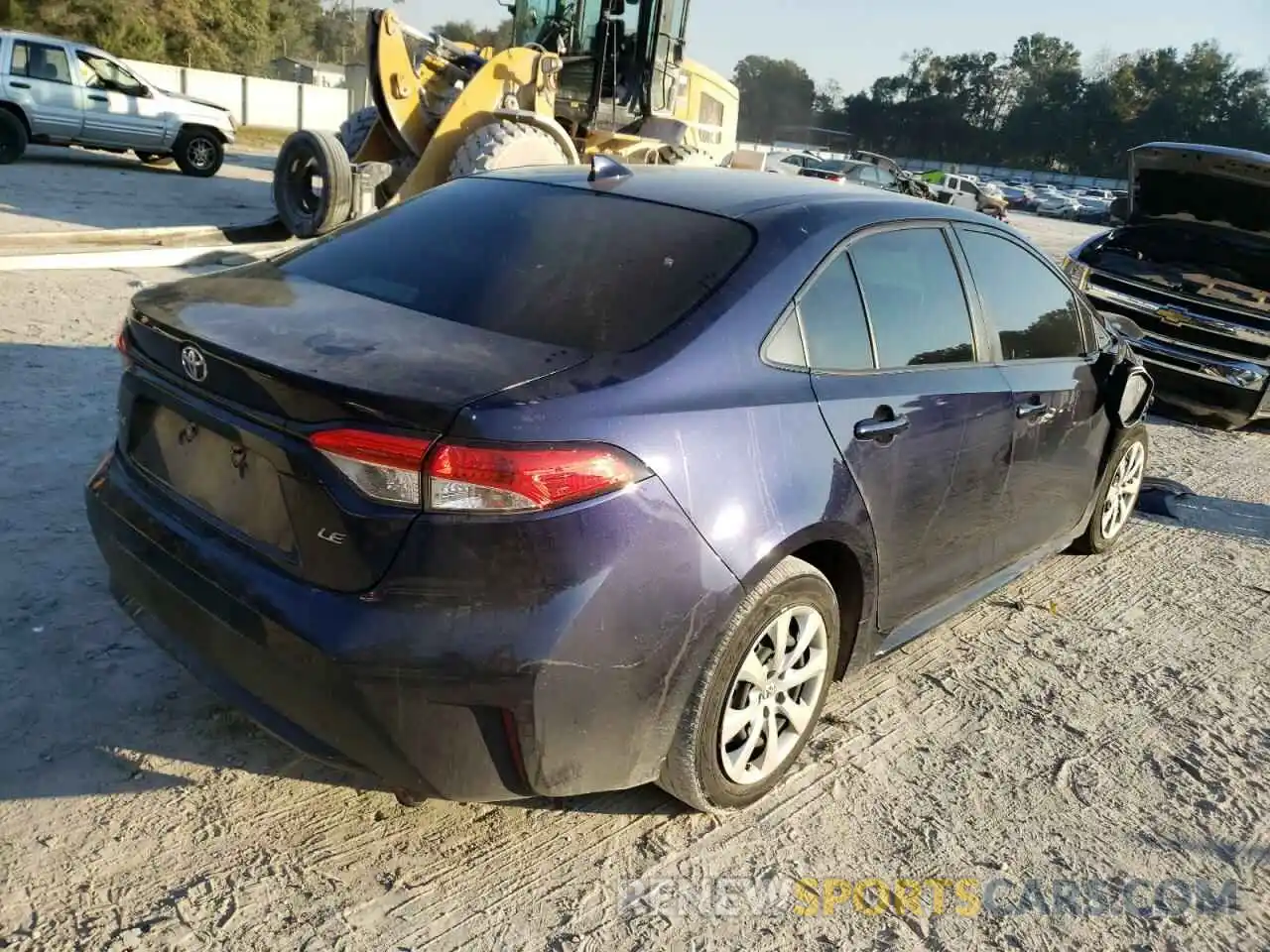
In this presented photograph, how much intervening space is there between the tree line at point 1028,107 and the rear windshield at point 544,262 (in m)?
68.6

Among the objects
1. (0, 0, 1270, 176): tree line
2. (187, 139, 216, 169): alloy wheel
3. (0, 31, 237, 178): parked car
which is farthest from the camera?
(0, 0, 1270, 176): tree line

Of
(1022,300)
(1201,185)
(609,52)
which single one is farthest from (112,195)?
(1022,300)

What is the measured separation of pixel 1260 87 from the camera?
79.2m

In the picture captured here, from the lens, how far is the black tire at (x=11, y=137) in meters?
15.0

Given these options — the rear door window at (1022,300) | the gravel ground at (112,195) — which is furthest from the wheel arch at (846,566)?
the gravel ground at (112,195)

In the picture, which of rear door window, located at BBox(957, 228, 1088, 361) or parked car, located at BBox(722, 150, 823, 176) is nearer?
rear door window, located at BBox(957, 228, 1088, 361)

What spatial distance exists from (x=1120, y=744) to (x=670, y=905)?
1.78 metres

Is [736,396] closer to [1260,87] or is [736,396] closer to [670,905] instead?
[670,905]

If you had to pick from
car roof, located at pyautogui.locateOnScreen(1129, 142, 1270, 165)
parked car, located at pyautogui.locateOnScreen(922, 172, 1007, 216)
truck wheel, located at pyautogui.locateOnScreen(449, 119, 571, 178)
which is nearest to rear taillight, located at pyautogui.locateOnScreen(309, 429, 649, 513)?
truck wheel, located at pyautogui.locateOnScreen(449, 119, 571, 178)

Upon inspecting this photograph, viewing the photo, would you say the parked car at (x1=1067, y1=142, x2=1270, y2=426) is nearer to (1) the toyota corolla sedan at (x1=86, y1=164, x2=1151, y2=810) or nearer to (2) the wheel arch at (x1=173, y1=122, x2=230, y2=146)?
(1) the toyota corolla sedan at (x1=86, y1=164, x2=1151, y2=810)

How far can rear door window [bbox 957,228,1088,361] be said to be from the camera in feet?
11.9

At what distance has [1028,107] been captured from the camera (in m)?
87.6

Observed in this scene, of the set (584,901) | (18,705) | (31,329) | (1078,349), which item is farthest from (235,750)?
(31,329)

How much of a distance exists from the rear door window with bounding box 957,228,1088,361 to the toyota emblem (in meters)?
2.56
